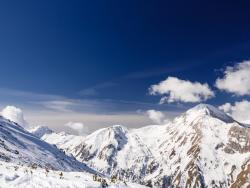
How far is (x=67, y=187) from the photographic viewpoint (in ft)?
164

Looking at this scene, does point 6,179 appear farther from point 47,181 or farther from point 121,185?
point 121,185

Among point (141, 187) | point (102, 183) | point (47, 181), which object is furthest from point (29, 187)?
point (141, 187)

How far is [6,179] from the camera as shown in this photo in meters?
50.7

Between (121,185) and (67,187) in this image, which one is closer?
(67,187)

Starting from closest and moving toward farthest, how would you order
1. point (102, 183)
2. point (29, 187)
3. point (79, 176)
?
point (29, 187) < point (102, 183) < point (79, 176)

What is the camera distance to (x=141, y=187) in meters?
59.0

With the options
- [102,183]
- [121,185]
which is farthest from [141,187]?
[102,183]

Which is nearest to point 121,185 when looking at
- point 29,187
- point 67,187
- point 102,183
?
point 102,183

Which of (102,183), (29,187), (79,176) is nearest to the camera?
(29,187)

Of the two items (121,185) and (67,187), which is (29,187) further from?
(121,185)

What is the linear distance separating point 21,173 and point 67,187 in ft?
26.6

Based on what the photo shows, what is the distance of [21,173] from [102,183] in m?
11.4

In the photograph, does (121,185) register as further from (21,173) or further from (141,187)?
(21,173)

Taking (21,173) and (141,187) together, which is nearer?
(21,173)
